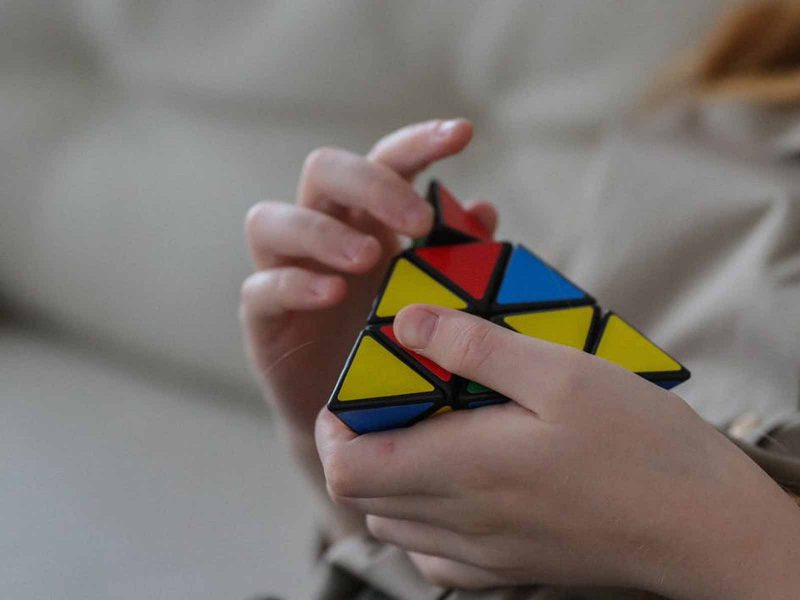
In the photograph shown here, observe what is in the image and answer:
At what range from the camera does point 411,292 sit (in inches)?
15.1

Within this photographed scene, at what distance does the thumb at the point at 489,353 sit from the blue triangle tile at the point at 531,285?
47 millimetres

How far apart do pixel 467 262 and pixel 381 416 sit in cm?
10

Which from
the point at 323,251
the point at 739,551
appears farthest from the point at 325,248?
the point at 739,551

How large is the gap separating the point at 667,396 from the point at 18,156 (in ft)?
2.16

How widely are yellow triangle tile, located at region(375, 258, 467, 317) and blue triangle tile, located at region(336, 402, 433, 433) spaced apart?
0.05 m

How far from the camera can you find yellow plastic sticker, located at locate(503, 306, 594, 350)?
0.37m

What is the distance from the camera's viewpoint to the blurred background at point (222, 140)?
2.14 feet

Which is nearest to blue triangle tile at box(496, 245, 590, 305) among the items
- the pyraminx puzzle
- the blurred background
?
the pyraminx puzzle

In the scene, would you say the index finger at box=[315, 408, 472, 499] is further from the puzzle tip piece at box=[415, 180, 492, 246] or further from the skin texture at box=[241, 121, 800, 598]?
the puzzle tip piece at box=[415, 180, 492, 246]

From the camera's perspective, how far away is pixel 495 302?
1.23ft

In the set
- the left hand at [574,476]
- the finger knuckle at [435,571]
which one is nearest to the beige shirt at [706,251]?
the finger knuckle at [435,571]

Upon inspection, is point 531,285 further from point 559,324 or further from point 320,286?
point 320,286

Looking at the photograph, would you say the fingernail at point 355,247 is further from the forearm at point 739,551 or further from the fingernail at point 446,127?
the forearm at point 739,551

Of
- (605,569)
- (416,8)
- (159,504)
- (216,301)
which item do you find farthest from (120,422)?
(416,8)
